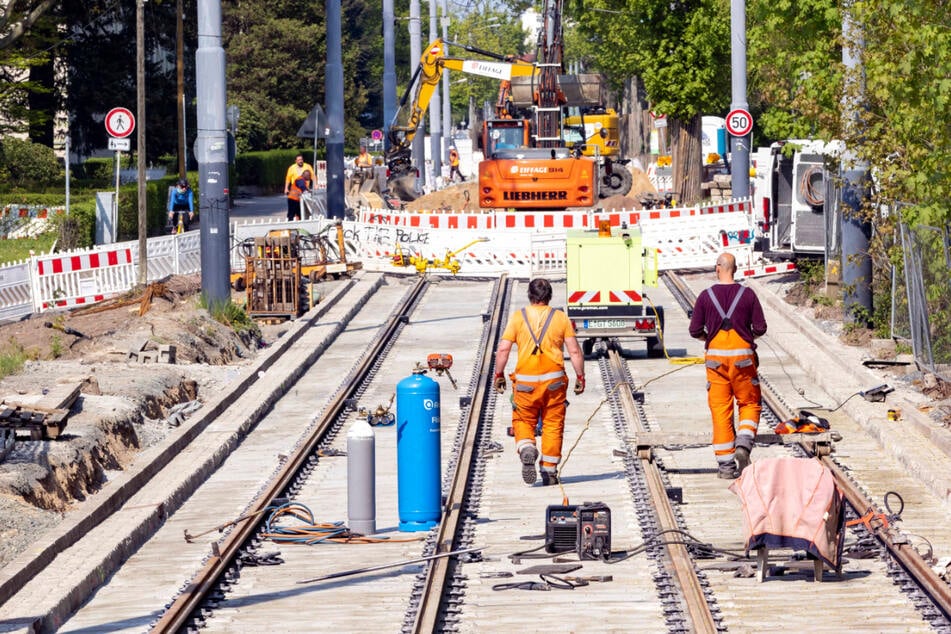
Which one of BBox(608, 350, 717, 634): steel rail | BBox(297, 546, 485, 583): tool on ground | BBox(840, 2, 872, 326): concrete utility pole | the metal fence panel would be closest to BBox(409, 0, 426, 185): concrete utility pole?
BBox(840, 2, 872, 326): concrete utility pole

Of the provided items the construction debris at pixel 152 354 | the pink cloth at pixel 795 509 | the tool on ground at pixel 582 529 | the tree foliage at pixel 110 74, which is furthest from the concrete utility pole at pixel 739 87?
the pink cloth at pixel 795 509

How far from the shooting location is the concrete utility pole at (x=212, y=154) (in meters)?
24.0

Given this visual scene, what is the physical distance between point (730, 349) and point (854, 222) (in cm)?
1072

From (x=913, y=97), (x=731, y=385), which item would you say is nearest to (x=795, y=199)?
(x=913, y=97)

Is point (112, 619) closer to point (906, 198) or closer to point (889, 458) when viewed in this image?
point (889, 458)

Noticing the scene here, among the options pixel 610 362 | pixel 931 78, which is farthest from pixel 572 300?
pixel 931 78

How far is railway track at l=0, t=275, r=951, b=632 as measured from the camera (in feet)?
32.3

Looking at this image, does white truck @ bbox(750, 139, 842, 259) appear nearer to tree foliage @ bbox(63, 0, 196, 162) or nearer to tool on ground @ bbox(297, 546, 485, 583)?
tool on ground @ bbox(297, 546, 485, 583)

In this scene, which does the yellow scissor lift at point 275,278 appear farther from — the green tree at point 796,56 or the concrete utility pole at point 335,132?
the concrete utility pole at point 335,132

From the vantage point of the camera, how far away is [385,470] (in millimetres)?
15016

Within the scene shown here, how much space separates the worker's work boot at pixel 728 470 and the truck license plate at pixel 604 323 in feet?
25.0

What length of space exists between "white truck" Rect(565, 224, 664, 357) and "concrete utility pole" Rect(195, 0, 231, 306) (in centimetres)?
624

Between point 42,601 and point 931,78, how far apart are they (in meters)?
10.8

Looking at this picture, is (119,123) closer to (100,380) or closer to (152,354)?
(152,354)
